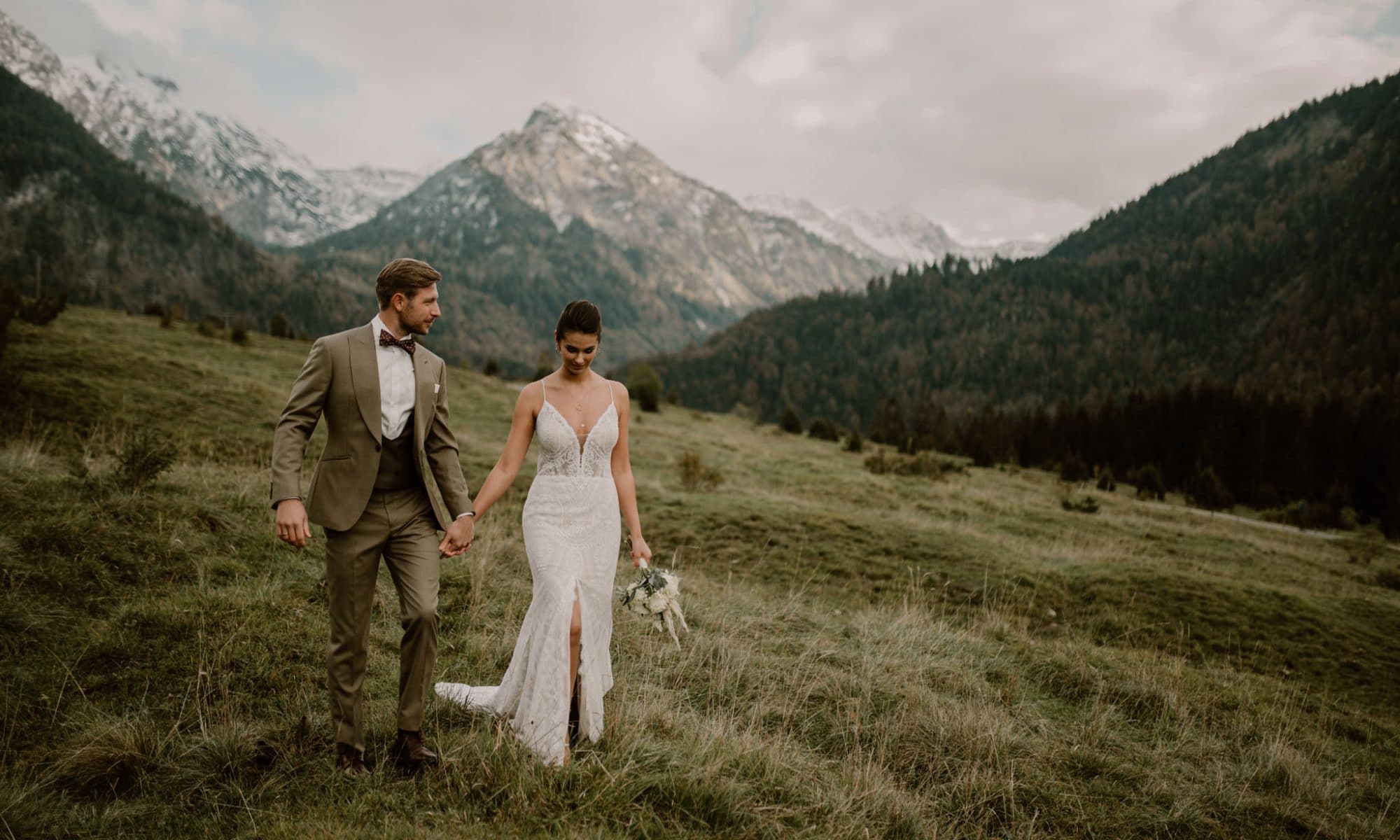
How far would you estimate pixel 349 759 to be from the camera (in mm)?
3953

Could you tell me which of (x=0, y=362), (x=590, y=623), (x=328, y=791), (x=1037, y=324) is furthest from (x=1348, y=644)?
(x=1037, y=324)

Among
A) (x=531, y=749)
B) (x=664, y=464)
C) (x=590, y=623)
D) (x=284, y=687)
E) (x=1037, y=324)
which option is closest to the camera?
(x=531, y=749)

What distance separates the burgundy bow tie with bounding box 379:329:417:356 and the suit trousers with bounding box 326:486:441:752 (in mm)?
898

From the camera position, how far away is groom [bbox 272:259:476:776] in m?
3.83

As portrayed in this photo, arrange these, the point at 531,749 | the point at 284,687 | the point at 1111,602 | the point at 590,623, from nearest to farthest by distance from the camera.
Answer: the point at 531,749 < the point at 590,623 < the point at 284,687 < the point at 1111,602

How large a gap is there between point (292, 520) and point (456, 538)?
0.90m

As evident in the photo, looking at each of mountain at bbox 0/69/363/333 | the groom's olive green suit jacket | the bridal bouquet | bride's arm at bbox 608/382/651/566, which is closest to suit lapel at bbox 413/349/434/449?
the groom's olive green suit jacket

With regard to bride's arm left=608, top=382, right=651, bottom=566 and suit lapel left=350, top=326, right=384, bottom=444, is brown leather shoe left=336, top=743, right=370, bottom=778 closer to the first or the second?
suit lapel left=350, top=326, right=384, bottom=444

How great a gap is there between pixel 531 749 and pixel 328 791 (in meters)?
1.10

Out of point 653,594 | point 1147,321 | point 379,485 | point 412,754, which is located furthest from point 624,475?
point 1147,321

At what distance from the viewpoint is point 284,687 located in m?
5.09

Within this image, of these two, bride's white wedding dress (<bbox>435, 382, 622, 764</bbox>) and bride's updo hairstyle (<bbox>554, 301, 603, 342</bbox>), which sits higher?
bride's updo hairstyle (<bbox>554, 301, 603, 342</bbox>)

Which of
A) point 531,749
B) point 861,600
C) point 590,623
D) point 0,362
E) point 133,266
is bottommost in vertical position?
point 861,600

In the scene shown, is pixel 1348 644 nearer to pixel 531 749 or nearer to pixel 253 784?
pixel 531 749
